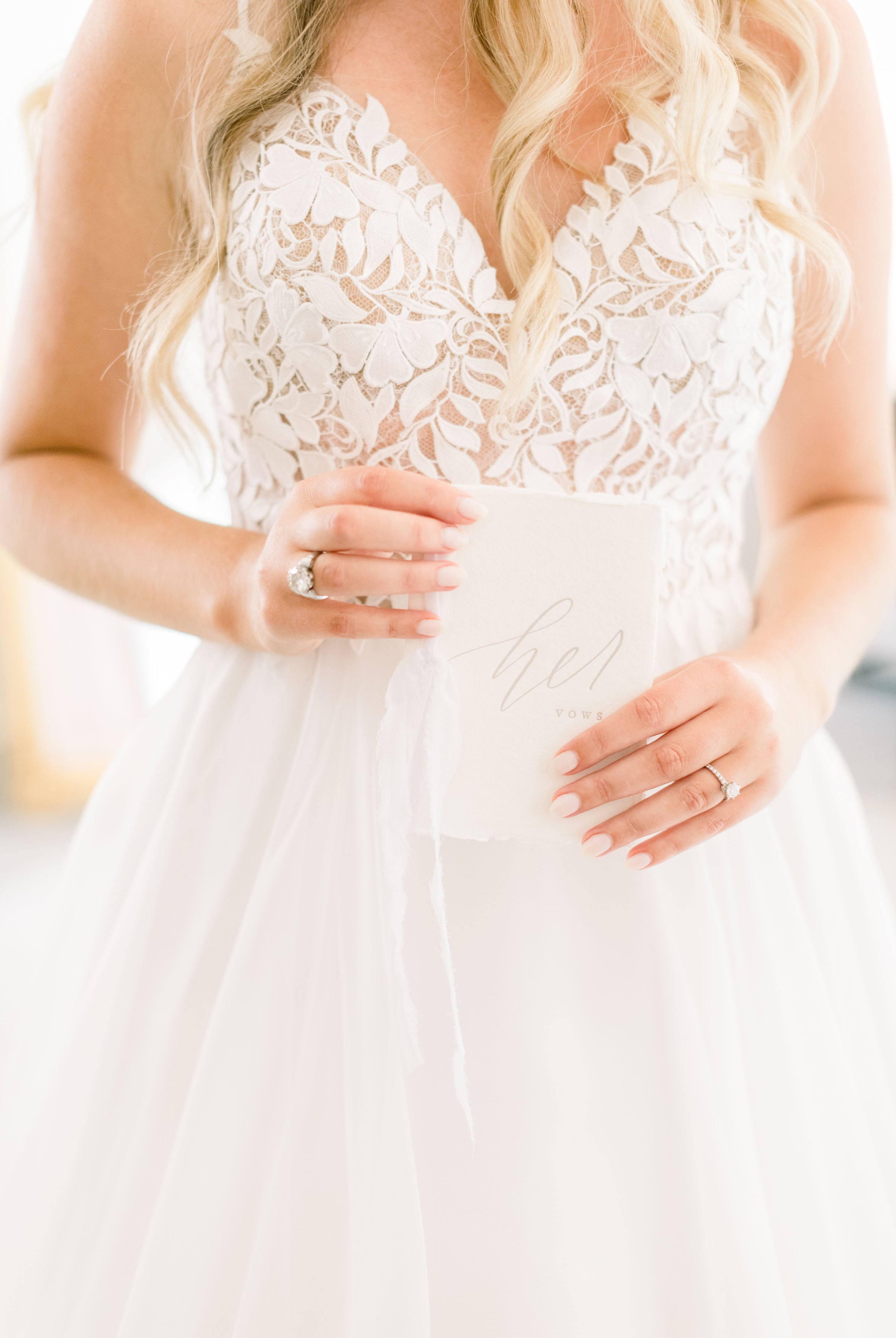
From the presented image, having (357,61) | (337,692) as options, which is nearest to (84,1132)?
(337,692)

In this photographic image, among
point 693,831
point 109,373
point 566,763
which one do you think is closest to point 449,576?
point 566,763

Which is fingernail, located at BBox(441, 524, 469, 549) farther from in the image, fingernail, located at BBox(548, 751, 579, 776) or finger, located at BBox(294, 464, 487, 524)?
fingernail, located at BBox(548, 751, 579, 776)

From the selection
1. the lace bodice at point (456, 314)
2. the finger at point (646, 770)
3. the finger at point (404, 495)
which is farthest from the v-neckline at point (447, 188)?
the finger at point (646, 770)

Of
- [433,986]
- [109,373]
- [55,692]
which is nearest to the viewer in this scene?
[433,986]

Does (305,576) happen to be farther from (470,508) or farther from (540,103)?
(540,103)

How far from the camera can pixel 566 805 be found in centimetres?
65

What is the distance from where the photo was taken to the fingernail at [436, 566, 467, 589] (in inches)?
24.2

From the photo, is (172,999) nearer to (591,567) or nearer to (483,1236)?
(483,1236)

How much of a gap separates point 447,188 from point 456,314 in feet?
0.36

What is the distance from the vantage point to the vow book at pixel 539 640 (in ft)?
2.06

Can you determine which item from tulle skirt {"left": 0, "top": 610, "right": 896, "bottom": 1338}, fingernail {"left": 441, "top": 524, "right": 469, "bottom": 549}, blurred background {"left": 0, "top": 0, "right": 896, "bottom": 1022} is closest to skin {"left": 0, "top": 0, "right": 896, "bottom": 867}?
fingernail {"left": 441, "top": 524, "right": 469, "bottom": 549}

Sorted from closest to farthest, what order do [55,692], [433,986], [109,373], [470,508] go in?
[470,508], [433,986], [109,373], [55,692]

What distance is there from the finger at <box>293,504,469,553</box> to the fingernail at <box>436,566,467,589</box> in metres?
0.01

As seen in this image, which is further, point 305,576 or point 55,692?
point 55,692
